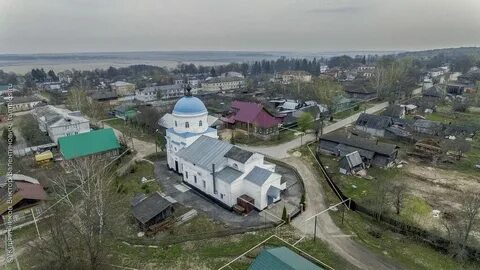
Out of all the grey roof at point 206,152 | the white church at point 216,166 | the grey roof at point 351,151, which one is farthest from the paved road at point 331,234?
the grey roof at point 206,152

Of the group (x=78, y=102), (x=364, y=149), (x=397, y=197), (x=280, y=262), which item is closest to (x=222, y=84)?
(x=78, y=102)

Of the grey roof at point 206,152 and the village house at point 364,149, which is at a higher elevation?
the grey roof at point 206,152

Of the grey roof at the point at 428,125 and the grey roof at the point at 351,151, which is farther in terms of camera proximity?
the grey roof at the point at 428,125

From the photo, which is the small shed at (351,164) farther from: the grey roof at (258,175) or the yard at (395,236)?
the grey roof at (258,175)

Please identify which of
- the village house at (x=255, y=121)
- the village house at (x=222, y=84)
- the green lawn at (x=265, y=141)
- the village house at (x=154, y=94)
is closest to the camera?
the green lawn at (x=265, y=141)

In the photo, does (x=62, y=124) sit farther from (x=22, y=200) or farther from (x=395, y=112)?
(x=395, y=112)

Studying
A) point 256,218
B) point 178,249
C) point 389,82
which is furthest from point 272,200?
point 389,82

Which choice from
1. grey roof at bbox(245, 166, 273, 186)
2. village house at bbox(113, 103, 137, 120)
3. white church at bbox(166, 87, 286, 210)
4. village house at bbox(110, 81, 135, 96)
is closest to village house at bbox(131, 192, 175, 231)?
white church at bbox(166, 87, 286, 210)
